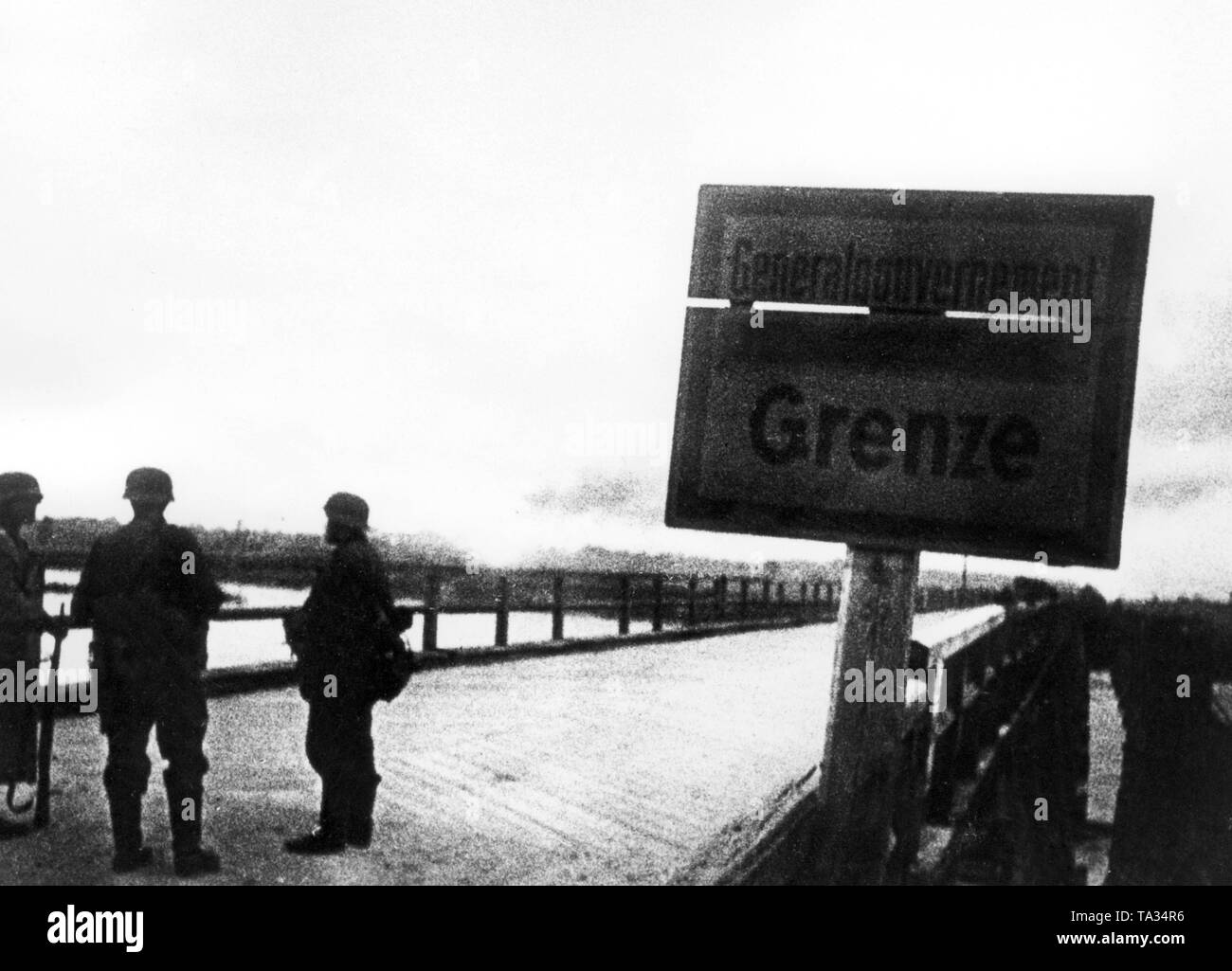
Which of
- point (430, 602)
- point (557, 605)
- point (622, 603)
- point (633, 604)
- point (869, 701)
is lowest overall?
point (633, 604)

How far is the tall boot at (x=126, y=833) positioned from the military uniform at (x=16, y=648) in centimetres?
72

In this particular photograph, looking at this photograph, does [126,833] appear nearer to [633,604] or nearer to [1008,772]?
[1008,772]

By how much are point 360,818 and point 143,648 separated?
4.54 ft

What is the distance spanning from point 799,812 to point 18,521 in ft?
15.0

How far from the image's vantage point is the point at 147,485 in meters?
4.68

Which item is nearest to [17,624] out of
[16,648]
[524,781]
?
[16,648]

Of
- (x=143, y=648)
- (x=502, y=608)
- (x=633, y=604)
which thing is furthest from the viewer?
(x=633, y=604)

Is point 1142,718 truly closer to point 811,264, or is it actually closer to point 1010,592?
point 811,264

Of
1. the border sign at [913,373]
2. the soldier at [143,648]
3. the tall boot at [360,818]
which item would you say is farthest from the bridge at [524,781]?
the border sign at [913,373]

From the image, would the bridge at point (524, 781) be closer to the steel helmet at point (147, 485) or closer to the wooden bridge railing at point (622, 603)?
the wooden bridge railing at point (622, 603)

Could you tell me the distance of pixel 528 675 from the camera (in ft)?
44.2

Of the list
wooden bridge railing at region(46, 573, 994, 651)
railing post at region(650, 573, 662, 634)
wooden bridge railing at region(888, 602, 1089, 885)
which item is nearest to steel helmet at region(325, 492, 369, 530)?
wooden bridge railing at region(46, 573, 994, 651)

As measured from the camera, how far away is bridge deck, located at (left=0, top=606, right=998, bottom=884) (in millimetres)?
4961

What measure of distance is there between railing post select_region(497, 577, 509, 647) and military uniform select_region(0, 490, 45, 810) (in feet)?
31.6
